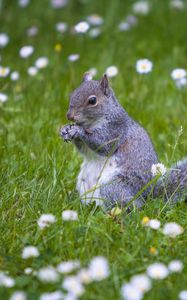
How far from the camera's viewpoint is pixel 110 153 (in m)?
3.92

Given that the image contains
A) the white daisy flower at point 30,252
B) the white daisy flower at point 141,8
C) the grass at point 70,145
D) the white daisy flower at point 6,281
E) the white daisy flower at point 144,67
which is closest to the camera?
the white daisy flower at point 6,281

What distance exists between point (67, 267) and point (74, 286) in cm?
23

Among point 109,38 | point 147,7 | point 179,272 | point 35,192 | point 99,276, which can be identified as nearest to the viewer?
point 99,276

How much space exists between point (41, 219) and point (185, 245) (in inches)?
26.8

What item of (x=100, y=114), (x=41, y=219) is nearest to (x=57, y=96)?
(x=100, y=114)

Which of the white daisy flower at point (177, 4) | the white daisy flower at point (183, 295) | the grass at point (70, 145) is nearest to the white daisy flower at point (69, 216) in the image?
the grass at point (70, 145)

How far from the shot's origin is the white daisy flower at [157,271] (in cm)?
287

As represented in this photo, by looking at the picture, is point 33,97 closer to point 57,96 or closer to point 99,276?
point 57,96

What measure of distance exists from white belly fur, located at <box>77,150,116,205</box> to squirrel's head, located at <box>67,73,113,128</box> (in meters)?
0.20

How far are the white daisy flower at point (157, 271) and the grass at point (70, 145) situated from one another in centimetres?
7

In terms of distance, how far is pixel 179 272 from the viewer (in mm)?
3072

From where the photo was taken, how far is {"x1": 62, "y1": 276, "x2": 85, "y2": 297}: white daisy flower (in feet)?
8.82

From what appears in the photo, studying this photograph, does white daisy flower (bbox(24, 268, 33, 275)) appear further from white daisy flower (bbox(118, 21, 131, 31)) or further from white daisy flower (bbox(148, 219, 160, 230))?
white daisy flower (bbox(118, 21, 131, 31))

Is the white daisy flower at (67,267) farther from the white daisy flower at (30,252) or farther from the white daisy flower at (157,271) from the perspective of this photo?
the white daisy flower at (157,271)
